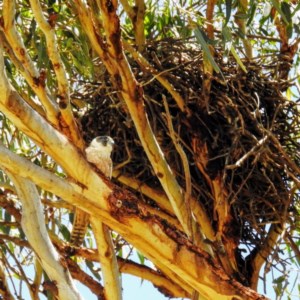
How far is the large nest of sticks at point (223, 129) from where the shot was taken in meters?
3.59

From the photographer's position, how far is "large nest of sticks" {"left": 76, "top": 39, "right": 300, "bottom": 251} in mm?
3588

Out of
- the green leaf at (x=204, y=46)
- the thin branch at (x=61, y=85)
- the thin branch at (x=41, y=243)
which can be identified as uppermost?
the green leaf at (x=204, y=46)

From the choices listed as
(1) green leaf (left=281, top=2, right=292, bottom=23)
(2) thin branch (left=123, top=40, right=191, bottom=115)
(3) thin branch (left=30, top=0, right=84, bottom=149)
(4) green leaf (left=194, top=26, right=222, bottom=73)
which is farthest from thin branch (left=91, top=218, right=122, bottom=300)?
(1) green leaf (left=281, top=2, right=292, bottom=23)

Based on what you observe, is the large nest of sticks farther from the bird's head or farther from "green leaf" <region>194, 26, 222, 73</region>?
"green leaf" <region>194, 26, 222, 73</region>

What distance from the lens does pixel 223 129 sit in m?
3.69

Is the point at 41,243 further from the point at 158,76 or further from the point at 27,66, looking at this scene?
the point at 158,76

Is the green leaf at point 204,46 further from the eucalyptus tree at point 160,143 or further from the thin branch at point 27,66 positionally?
the thin branch at point 27,66

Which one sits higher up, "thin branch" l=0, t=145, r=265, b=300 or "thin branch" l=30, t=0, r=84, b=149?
"thin branch" l=30, t=0, r=84, b=149

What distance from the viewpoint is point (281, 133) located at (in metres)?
3.88

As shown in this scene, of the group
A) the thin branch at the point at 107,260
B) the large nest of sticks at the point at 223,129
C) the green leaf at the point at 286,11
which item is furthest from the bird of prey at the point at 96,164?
the green leaf at the point at 286,11

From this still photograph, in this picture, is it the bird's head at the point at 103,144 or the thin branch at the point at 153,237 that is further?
the bird's head at the point at 103,144

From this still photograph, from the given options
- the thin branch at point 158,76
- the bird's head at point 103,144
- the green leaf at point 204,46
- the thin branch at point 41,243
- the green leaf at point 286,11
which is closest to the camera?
the thin branch at point 41,243

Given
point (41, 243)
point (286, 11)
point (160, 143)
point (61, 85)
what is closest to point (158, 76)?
point (160, 143)

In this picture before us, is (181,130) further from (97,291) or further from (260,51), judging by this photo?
(260,51)
